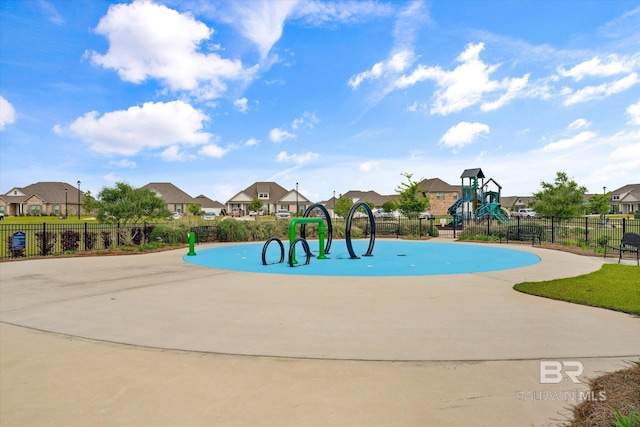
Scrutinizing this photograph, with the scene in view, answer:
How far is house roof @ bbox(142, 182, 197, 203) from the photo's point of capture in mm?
82544

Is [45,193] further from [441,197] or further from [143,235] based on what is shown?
[441,197]

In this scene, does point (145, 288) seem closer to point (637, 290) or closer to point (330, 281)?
point (330, 281)

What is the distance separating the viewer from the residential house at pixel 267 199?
87188 millimetres

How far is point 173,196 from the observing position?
8325 centimetres

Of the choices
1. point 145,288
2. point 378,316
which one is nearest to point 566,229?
point 378,316

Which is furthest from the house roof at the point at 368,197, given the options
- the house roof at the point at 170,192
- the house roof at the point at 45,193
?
the house roof at the point at 45,193

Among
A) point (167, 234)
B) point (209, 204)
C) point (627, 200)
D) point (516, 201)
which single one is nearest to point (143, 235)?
point (167, 234)

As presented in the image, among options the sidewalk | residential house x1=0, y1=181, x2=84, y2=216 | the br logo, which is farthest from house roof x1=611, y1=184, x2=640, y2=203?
residential house x1=0, y1=181, x2=84, y2=216

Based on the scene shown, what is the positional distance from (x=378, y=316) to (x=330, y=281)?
13.6ft

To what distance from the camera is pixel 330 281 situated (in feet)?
38.0

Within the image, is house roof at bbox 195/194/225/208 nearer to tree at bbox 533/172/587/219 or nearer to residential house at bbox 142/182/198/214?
residential house at bbox 142/182/198/214

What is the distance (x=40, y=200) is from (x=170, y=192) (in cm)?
2508

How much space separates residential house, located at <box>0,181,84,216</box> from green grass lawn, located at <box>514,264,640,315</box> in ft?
279

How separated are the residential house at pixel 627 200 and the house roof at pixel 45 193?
12439 cm
